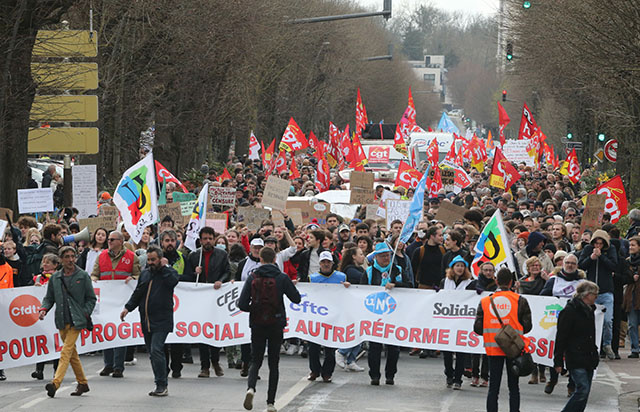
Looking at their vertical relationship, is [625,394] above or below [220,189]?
below

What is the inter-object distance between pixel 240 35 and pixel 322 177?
8.23 metres

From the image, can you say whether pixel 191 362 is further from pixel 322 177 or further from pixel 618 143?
pixel 618 143

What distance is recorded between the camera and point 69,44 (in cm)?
2247

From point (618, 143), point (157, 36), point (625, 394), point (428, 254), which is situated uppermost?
point (157, 36)

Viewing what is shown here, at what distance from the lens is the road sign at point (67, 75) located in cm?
2173

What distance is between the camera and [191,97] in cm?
3744

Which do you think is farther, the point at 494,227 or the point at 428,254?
the point at 428,254

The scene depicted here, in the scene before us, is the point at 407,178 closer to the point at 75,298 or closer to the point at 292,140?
the point at 292,140

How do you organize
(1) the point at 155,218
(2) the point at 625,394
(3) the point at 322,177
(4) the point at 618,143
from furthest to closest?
(4) the point at 618,143, (3) the point at 322,177, (1) the point at 155,218, (2) the point at 625,394

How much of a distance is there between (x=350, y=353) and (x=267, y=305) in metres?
2.91

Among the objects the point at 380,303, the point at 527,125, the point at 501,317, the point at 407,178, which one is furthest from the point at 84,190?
the point at 527,125

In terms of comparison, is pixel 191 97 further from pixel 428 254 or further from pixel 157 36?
pixel 428 254

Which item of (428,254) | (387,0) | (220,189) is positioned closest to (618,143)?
(387,0)

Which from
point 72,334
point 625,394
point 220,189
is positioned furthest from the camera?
→ point 220,189
